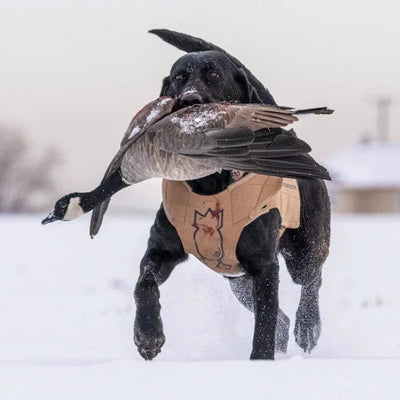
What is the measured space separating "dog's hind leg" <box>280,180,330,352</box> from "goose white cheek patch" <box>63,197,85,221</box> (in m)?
1.43

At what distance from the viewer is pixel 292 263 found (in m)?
4.88

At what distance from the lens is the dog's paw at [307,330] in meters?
5.03

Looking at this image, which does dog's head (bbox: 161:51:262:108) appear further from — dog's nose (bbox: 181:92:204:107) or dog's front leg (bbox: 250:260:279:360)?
dog's front leg (bbox: 250:260:279:360)

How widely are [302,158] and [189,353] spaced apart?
183 cm

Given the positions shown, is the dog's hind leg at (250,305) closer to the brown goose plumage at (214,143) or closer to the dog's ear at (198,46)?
the dog's ear at (198,46)

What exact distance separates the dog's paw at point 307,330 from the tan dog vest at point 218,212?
3.41ft

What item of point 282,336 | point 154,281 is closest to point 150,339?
point 154,281

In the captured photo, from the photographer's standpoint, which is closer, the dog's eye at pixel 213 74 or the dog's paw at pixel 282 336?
the dog's eye at pixel 213 74

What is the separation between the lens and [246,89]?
13.5 ft

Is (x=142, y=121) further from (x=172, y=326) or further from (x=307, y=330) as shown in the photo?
(x=172, y=326)

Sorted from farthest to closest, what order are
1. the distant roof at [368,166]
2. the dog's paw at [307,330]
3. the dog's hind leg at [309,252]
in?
the distant roof at [368,166]
the dog's paw at [307,330]
the dog's hind leg at [309,252]

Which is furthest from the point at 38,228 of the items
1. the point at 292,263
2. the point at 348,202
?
the point at 348,202

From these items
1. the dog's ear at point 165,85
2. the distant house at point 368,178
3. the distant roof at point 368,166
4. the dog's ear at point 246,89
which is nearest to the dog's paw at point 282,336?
the dog's ear at point 246,89

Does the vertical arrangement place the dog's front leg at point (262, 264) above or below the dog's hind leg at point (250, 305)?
above
